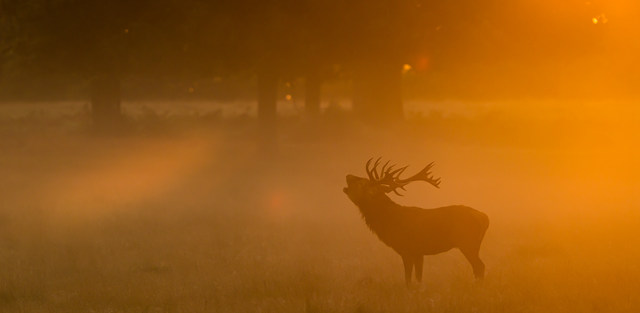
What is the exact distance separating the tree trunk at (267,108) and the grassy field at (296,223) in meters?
0.60

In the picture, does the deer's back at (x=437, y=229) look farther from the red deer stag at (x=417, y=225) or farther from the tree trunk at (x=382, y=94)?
the tree trunk at (x=382, y=94)

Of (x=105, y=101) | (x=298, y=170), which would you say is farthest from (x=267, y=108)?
(x=105, y=101)

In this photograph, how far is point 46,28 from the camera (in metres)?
25.2

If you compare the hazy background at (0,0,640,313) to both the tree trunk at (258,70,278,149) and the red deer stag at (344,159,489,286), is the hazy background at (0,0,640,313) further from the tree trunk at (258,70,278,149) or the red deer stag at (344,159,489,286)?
the red deer stag at (344,159,489,286)

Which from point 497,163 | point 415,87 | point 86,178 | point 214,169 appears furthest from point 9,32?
point 415,87

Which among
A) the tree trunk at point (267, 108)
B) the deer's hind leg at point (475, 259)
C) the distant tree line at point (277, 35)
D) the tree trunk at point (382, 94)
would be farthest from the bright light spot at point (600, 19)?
the deer's hind leg at point (475, 259)

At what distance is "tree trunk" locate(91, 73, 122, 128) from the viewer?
34.8 metres

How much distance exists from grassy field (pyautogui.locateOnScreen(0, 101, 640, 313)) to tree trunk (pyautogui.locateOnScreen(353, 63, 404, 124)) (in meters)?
0.77

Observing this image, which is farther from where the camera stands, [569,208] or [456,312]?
[569,208]

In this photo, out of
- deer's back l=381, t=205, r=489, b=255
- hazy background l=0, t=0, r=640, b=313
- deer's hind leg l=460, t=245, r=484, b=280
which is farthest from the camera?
hazy background l=0, t=0, r=640, b=313

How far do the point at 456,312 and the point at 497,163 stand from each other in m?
19.5

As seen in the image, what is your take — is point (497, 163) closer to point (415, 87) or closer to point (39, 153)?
point (39, 153)

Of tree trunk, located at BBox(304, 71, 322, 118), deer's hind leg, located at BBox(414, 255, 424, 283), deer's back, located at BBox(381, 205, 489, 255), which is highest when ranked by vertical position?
tree trunk, located at BBox(304, 71, 322, 118)

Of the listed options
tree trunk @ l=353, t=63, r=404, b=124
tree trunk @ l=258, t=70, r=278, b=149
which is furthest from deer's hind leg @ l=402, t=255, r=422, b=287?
tree trunk @ l=353, t=63, r=404, b=124
